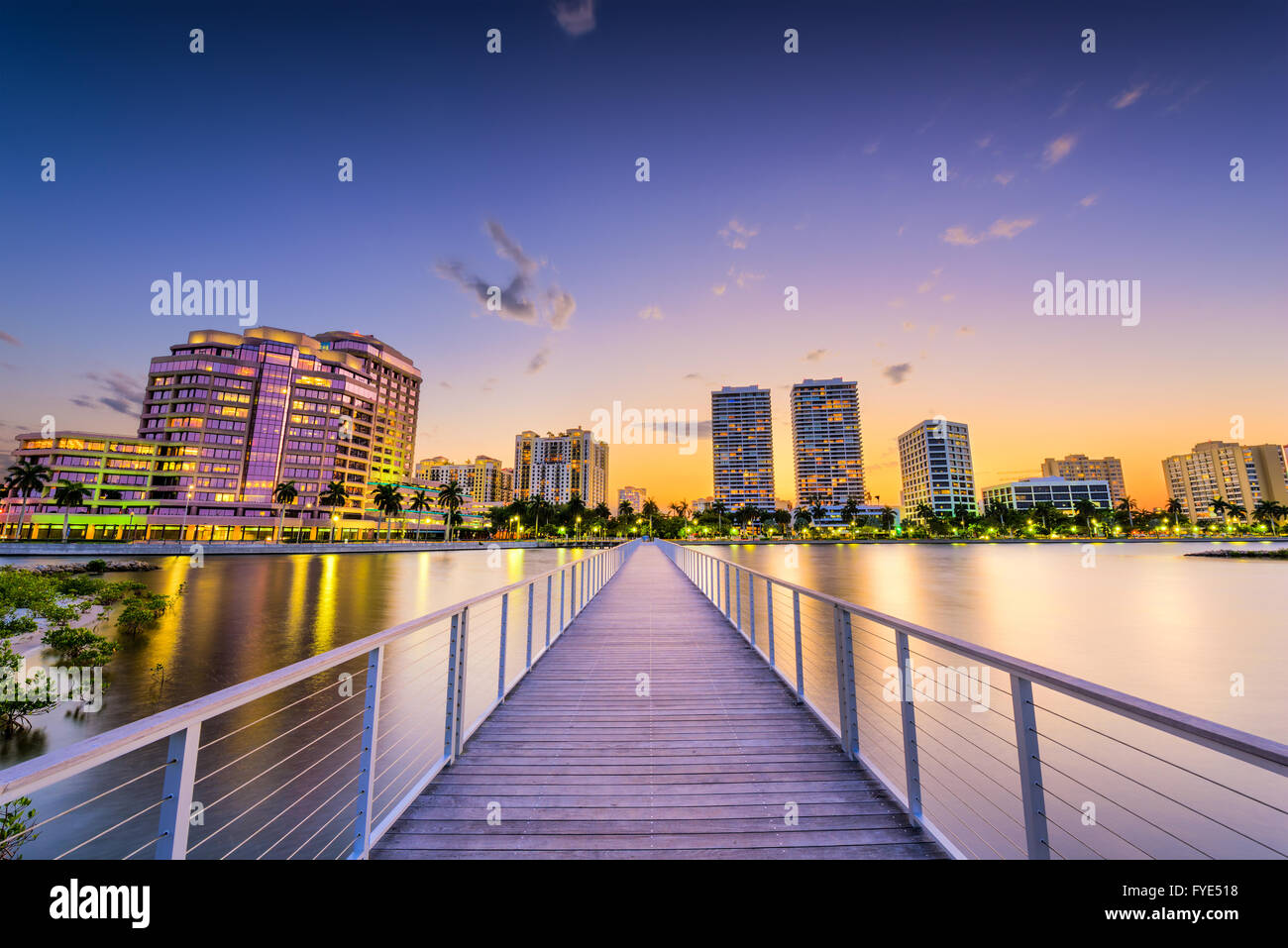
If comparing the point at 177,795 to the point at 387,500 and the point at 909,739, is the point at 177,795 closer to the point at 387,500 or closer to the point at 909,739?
the point at 909,739

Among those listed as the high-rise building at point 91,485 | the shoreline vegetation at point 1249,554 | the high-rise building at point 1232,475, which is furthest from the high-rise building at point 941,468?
the high-rise building at point 91,485

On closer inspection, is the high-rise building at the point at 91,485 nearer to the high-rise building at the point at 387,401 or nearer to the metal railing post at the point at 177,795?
the high-rise building at the point at 387,401

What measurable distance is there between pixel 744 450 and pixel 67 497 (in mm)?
147325

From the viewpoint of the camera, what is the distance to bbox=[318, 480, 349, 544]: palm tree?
7862 centimetres

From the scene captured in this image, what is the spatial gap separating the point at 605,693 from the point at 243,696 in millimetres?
4328

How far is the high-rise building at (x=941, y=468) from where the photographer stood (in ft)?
463

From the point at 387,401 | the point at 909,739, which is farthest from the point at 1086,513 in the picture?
the point at 387,401

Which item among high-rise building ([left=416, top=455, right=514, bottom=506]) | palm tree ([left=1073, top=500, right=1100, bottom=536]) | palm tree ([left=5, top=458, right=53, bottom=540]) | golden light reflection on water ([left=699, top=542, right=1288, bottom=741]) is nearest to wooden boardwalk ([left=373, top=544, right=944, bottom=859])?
golden light reflection on water ([left=699, top=542, right=1288, bottom=741])

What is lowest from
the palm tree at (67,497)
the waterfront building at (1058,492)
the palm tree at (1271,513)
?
the palm tree at (1271,513)

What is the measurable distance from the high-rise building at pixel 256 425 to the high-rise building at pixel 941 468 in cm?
13194

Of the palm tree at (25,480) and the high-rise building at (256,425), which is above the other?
the high-rise building at (256,425)

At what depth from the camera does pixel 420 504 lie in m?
104
